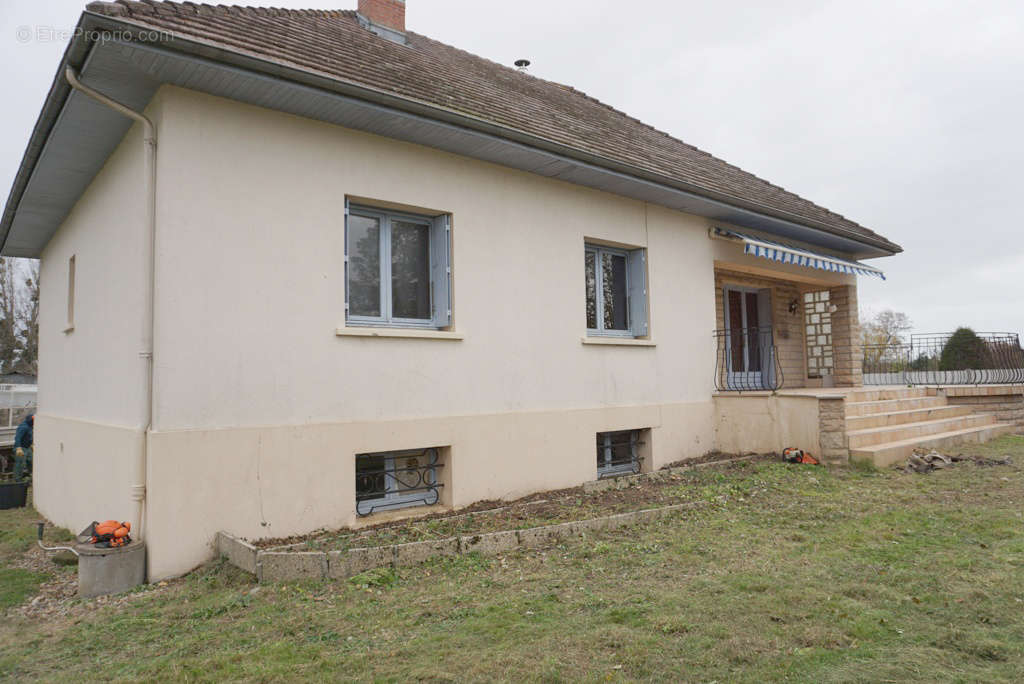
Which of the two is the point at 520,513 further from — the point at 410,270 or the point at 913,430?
the point at 913,430

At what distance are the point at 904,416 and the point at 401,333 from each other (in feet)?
31.9

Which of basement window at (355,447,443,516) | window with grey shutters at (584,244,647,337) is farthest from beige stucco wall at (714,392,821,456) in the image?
basement window at (355,447,443,516)

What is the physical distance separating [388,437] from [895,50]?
1402 cm

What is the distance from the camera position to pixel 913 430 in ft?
36.8

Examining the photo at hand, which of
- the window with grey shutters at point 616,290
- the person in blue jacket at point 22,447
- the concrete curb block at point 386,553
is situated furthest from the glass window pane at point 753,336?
the person in blue jacket at point 22,447

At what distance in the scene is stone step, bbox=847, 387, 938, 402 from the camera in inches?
466

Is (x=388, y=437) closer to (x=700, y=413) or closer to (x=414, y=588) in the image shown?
(x=414, y=588)

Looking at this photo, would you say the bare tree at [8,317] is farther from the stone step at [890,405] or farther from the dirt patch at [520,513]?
the stone step at [890,405]

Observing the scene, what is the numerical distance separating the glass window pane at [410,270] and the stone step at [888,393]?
26.5 ft

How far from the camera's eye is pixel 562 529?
6438 millimetres

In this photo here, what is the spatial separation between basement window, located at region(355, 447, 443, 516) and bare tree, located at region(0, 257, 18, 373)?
142ft

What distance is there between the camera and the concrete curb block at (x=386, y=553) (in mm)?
5285

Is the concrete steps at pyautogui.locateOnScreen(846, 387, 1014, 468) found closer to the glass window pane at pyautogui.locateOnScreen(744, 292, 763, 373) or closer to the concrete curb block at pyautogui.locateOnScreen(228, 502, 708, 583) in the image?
the glass window pane at pyautogui.locateOnScreen(744, 292, 763, 373)

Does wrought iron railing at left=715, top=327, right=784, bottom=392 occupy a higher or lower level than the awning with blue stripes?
lower
